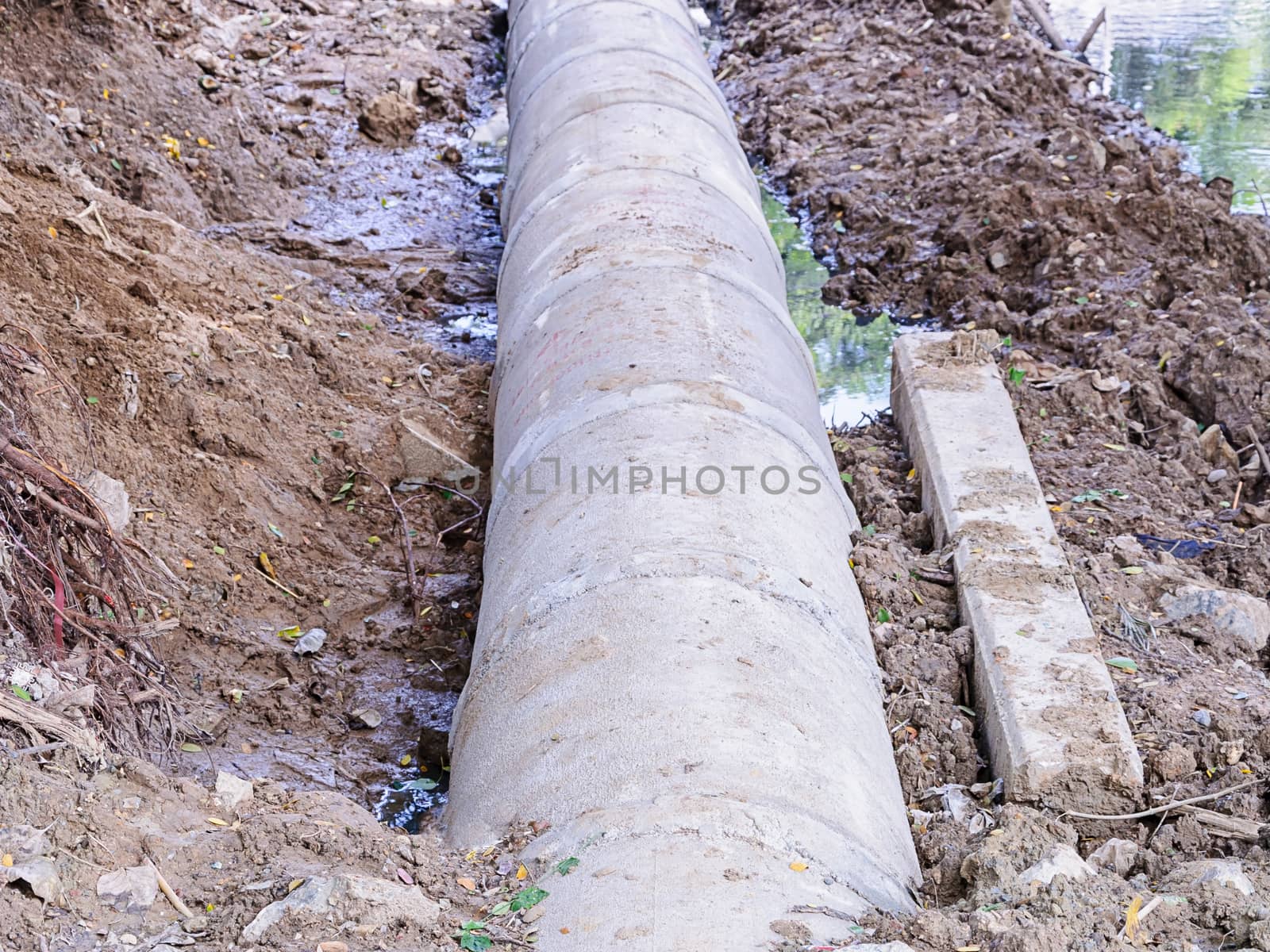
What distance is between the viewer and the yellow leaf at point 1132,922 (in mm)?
2631

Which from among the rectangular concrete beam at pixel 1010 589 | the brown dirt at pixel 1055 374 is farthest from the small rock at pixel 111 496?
the rectangular concrete beam at pixel 1010 589

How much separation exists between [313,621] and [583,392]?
139cm

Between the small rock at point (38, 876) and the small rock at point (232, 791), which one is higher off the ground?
the small rock at point (232, 791)

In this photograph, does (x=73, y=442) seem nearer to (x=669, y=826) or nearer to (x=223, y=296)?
(x=223, y=296)

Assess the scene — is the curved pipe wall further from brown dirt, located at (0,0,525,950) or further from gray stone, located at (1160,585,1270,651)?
gray stone, located at (1160,585,1270,651)

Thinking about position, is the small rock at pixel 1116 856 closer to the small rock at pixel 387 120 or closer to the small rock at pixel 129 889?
the small rock at pixel 129 889

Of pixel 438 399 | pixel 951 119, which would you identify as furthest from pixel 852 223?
pixel 438 399

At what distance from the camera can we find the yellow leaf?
2631 millimetres

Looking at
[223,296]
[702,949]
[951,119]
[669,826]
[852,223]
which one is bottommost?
[702,949]

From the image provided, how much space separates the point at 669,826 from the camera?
2771 millimetres

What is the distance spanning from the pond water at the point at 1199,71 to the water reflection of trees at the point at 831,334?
2718mm

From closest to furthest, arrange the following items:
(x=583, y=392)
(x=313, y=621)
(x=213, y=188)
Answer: (x=583, y=392)
(x=313, y=621)
(x=213, y=188)

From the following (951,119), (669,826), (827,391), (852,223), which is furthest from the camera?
(951,119)

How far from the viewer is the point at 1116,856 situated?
333cm
